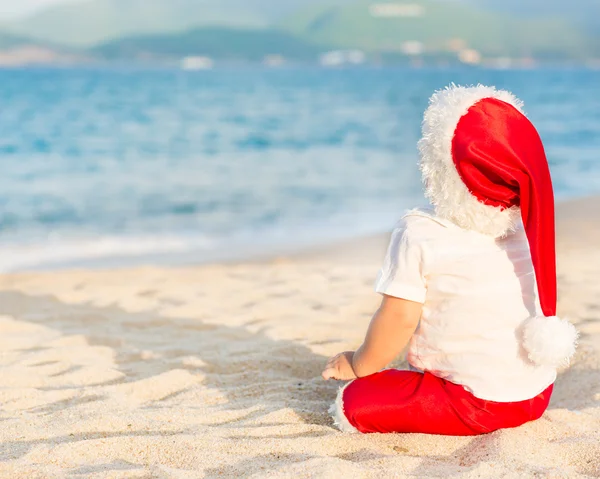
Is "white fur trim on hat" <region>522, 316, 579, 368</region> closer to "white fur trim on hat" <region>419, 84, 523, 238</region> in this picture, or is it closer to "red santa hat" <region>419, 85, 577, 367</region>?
"red santa hat" <region>419, 85, 577, 367</region>

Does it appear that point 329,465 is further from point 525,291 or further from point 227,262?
point 227,262

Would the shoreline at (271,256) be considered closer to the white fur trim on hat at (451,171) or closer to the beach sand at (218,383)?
the beach sand at (218,383)

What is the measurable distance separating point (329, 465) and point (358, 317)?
200cm

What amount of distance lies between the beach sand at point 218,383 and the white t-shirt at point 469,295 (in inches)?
9.2

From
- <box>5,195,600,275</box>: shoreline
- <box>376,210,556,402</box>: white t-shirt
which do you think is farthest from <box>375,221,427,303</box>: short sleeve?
<box>5,195,600,275</box>: shoreline

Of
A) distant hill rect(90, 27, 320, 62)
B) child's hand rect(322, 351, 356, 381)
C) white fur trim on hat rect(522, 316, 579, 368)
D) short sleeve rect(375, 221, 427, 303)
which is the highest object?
distant hill rect(90, 27, 320, 62)

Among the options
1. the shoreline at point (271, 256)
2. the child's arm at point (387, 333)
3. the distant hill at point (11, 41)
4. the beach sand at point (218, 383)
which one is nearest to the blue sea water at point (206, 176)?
the shoreline at point (271, 256)

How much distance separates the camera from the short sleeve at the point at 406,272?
2.15 meters

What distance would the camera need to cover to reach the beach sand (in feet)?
6.97

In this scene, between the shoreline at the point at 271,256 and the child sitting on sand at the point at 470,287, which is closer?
the child sitting on sand at the point at 470,287

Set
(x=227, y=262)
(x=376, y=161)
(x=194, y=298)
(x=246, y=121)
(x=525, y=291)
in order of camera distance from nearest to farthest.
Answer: (x=525, y=291)
(x=194, y=298)
(x=227, y=262)
(x=376, y=161)
(x=246, y=121)

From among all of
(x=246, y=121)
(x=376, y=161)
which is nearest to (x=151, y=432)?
(x=376, y=161)

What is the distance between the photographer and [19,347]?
354cm

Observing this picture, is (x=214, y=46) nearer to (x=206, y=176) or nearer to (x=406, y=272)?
(x=206, y=176)
